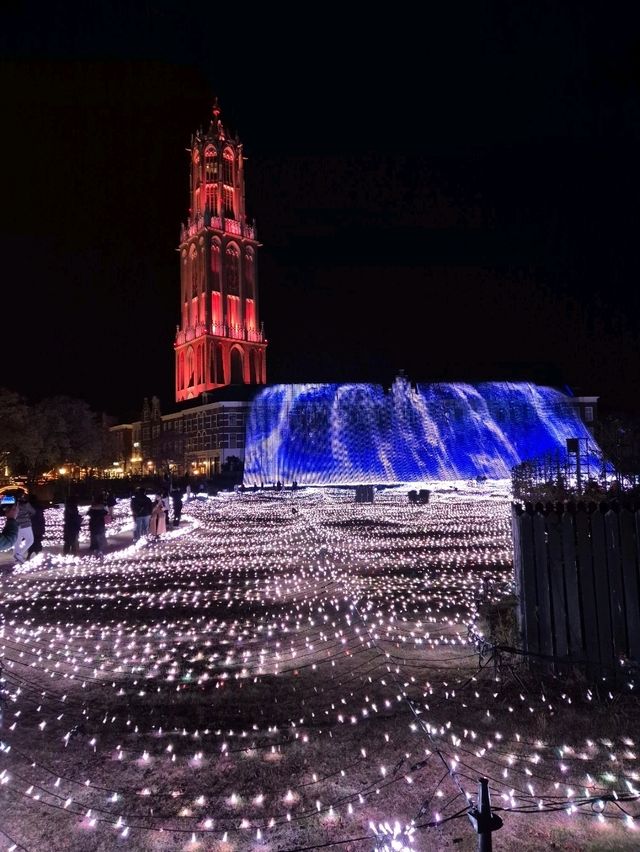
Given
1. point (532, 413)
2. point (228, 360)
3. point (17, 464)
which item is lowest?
point (17, 464)

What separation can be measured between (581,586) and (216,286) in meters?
92.0

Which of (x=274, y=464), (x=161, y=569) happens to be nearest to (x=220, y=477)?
(x=274, y=464)

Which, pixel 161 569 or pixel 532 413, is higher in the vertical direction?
pixel 532 413

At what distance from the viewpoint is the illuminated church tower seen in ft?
302

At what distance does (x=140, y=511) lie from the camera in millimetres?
20281

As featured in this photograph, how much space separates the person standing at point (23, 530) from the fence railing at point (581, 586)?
12.4 meters

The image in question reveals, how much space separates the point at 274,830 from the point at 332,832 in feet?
1.21

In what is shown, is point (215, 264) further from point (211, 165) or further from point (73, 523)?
point (73, 523)

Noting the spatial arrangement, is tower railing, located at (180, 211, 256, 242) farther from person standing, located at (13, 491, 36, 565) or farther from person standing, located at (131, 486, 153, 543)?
person standing, located at (13, 491, 36, 565)

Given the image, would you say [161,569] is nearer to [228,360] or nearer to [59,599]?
[59,599]

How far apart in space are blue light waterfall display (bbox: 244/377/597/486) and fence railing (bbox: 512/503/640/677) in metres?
62.0

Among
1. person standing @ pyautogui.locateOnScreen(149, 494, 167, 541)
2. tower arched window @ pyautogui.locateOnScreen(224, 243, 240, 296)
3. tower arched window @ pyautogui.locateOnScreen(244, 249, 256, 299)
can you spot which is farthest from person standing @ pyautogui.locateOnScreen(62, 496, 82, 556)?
tower arched window @ pyautogui.locateOnScreen(244, 249, 256, 299)

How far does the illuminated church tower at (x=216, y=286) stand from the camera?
302ft

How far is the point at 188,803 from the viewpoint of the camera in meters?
4.50
